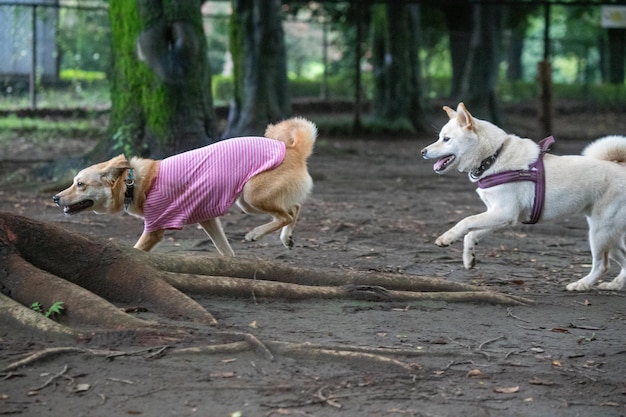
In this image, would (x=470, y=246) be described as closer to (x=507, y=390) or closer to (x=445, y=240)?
(x=445, y=240)

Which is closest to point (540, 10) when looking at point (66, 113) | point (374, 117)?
point (374, 117)

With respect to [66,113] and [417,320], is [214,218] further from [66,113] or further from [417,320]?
[66,113]

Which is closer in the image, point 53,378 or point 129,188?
point 53,378

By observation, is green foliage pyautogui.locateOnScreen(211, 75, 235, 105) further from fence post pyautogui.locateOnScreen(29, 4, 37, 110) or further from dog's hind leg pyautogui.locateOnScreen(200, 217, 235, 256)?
dog's hind leg pyautogui.locateOnScreen(200, 217, 235, 256)

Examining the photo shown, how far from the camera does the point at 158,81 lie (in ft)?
39.3

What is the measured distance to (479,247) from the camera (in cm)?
912

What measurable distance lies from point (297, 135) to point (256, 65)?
33.2ft

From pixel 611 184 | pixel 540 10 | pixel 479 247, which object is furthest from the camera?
pixel 540 10

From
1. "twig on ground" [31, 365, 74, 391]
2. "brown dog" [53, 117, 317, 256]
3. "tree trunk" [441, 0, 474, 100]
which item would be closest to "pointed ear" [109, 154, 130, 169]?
"brown dog" [53, 117, 317, 256]

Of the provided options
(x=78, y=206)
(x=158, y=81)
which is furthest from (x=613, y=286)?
(x=158, y=81)

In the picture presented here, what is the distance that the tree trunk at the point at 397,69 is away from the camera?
22391 mm

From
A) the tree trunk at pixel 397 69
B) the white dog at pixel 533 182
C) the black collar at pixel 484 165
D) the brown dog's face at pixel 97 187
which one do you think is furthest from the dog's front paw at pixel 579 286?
the tree trunk at pixel 397 69

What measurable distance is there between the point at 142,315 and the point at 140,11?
7282 mm

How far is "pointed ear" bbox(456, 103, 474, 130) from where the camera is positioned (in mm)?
7215
